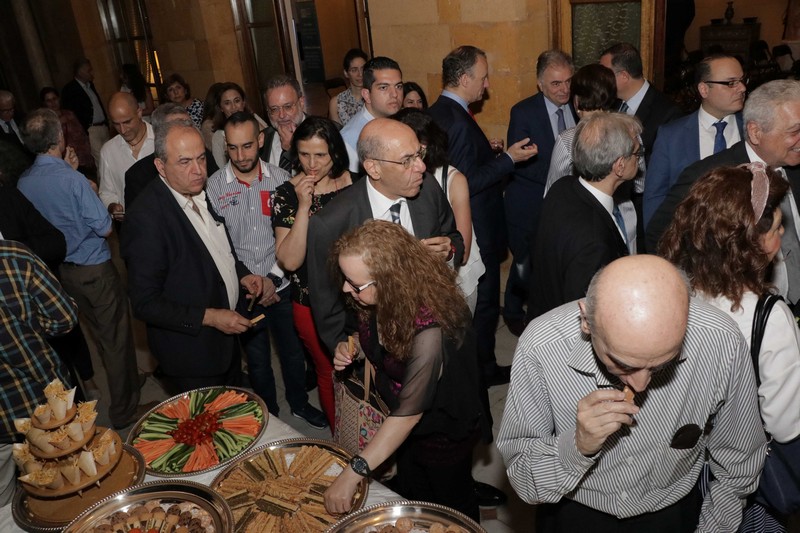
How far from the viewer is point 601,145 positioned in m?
2.70

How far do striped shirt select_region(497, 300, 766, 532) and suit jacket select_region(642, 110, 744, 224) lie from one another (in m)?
2.04

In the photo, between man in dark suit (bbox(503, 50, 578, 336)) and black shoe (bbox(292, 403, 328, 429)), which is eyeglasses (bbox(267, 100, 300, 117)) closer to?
man in dark suit (bbox(503, 50, 578, 336))

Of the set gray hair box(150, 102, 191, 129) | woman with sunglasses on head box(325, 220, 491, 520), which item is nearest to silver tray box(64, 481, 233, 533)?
woman with sunglasses on head box(325, 220, 491, 520)

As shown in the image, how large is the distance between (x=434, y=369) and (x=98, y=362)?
13.8ft

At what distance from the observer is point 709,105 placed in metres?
3.68

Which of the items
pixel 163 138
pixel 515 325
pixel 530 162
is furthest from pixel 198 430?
pixel 530 162

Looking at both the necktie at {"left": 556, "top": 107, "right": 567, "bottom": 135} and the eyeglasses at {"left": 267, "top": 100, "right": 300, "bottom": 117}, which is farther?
the necktie at {"left": 556, "top": 107, "right": 567, "bottom": 135}

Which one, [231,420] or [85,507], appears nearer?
[85,507]

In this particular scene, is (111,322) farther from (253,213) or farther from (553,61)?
(553,61)

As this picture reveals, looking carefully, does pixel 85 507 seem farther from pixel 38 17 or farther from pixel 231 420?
pixel 38 17

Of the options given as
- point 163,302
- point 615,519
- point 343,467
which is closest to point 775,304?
point 615,519

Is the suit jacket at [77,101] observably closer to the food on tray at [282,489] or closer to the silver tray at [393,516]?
the food on tray at [282,489]

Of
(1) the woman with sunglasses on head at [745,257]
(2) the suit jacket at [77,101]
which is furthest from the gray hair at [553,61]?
(2) the suit jacket at [77,101]

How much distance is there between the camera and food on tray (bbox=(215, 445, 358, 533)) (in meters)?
2.04
